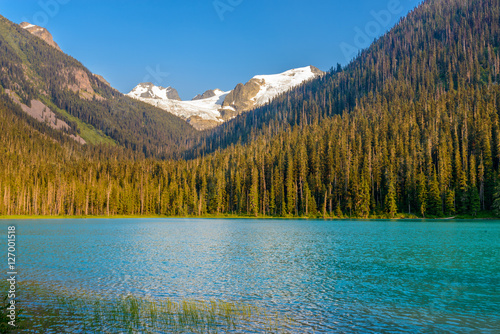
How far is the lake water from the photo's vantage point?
1772 cm

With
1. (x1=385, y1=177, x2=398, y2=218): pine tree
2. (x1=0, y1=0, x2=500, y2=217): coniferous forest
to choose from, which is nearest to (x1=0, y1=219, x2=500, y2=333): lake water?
(x1=385, y1=177, x2=398, y2=218): pine tree

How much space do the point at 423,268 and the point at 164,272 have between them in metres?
21.8

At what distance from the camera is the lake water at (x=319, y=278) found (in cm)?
1772

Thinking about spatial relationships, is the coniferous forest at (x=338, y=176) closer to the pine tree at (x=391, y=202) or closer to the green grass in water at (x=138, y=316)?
the pine tree at (x=391, y=202)

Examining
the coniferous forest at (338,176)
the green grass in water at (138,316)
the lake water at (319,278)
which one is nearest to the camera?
the green grass in water at (138,316)

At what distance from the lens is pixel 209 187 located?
167250mm

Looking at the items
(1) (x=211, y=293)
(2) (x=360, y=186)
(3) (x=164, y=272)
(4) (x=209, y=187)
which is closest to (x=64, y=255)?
(3) (x=164, y=272)

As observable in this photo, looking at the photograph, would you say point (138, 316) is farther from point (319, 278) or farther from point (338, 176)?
point (338, 176)

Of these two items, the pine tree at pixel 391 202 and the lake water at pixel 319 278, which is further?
the pine tree at pixel 391 202

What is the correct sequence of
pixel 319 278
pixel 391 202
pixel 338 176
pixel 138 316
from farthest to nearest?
pixel 338 176 → pixel 391 202 → pixel 319 278 → pixel 138 316

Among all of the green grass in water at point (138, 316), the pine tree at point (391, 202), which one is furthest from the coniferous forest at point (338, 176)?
the green grass in water at point (138, 316)

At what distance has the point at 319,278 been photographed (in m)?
26.6

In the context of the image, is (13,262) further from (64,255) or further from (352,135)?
(352,135)

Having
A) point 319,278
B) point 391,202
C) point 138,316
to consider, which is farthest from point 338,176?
point 138,316
